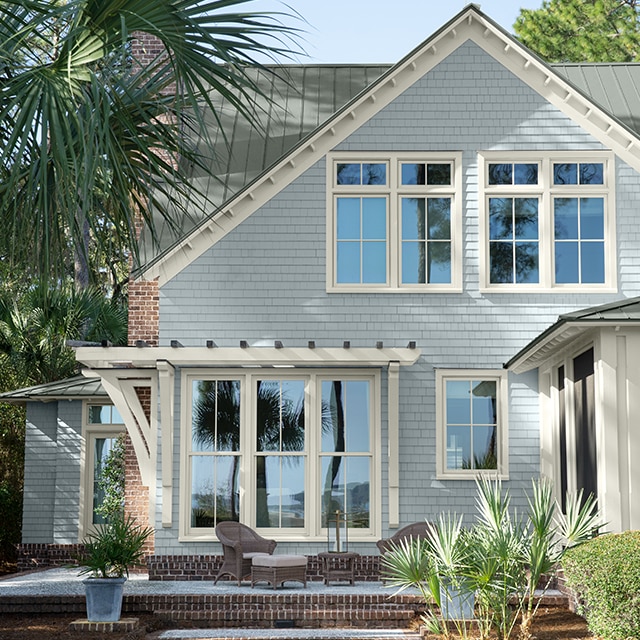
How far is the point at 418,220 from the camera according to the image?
14.4m

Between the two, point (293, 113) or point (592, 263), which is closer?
point (592, 263)

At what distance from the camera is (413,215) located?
568 inches

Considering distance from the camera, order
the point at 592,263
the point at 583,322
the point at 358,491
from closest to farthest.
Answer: the point at 583,322 → the point at 358,491 → the point at 592,263

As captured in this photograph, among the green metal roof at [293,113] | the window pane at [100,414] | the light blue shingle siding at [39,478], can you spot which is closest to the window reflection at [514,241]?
the green metal roof at [293,113]

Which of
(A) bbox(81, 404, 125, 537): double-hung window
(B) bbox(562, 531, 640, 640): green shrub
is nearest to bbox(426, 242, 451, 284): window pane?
(B) bbox(562, 531, 640, 640): green shrub

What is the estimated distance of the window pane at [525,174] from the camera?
1441cm

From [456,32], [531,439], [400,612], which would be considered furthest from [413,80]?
[400,612]

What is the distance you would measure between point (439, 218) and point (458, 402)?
8.12ft

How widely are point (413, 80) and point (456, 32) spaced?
2.84ft

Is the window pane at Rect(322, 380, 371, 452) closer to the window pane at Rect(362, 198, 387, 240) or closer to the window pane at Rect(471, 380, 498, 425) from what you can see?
the window pane at Rect(471, 380, 498, 425)

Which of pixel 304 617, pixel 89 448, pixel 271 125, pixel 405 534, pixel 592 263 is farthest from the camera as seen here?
pixel 89 448

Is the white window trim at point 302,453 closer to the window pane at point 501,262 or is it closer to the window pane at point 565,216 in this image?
the window pane at point 501,262

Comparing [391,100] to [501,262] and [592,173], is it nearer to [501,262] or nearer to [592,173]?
[501,262]

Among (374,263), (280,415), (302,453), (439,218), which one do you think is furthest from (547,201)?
(302,453)
